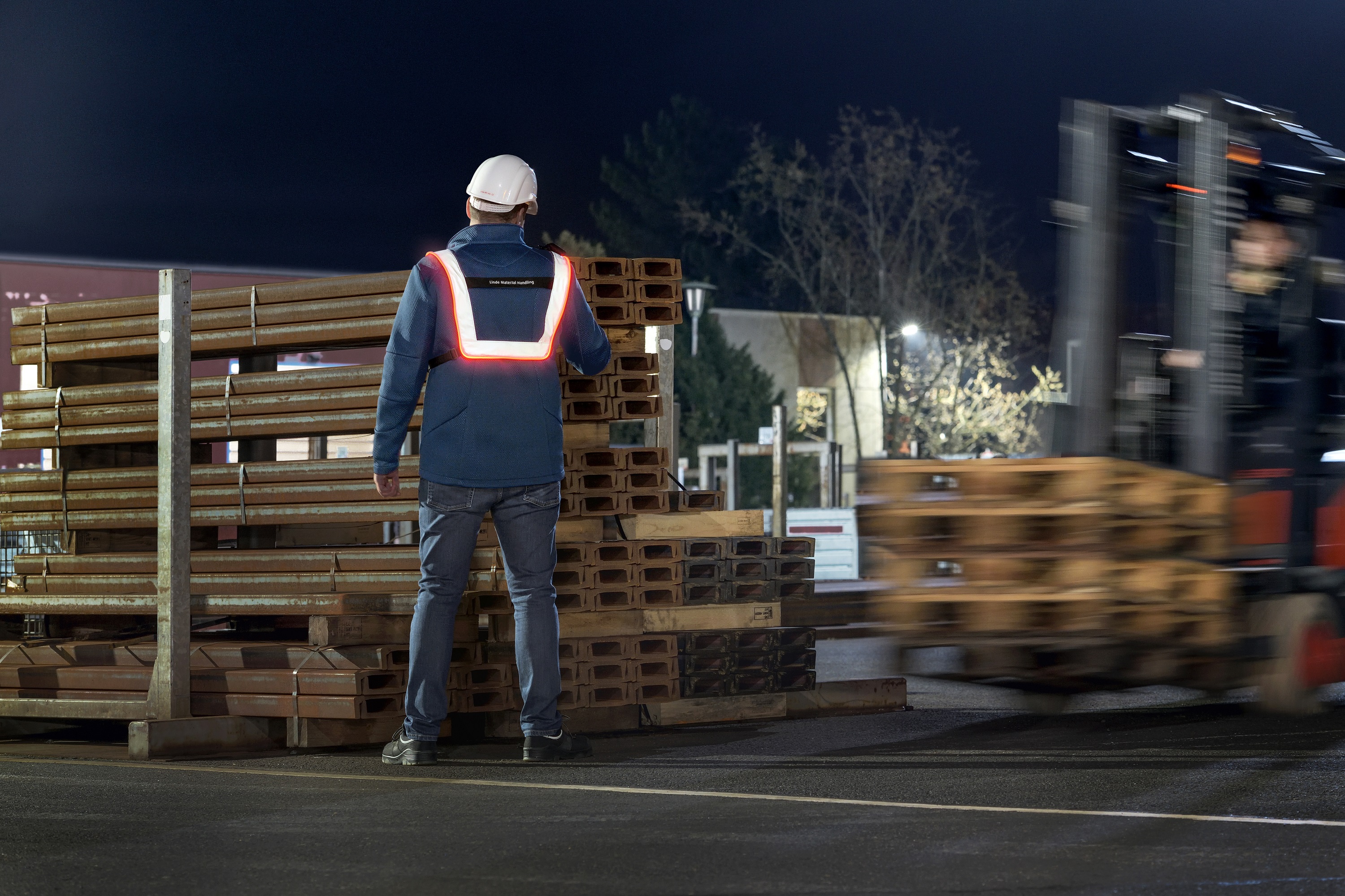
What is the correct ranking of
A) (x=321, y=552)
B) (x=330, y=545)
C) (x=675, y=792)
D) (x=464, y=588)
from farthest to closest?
1. (x=330, y=545)
2. (x=321, y=552)
3. (x=464, y=588)
4. (x=675, y=792)

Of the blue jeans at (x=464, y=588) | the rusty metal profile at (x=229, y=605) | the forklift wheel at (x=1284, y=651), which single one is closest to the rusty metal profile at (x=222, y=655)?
the rusty metal profile at (x=229, y=605)

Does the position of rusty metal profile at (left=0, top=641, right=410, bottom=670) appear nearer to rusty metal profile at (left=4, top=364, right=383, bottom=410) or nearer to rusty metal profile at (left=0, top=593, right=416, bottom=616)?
rusty metal profile at (left=0, top=593, right=416, bottom=616)

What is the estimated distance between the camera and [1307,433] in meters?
7.54

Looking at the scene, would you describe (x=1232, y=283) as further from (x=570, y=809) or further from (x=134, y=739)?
(x=134, y=739)

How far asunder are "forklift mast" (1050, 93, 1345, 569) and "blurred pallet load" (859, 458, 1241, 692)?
406 mm

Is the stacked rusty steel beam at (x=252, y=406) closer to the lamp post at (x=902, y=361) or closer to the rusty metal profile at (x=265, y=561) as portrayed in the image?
the rusty metal profile at (x=265, y=561)

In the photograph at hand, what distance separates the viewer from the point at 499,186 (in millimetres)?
6395

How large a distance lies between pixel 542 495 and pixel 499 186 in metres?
1.20

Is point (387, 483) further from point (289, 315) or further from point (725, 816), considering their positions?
point (725, 816)

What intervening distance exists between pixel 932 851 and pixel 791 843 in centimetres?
39

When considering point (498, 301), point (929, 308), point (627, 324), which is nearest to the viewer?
point (498, 301)

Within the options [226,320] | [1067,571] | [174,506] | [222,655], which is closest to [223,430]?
[226,320]

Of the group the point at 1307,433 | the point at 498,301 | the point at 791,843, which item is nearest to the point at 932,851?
the point at 791,843

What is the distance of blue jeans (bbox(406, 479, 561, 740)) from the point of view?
20.5 feet
